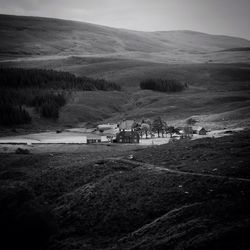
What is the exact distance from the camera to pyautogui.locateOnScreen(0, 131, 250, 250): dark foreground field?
35500 millimetres

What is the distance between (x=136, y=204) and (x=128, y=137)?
62.1 m

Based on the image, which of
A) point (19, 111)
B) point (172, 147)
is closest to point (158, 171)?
point (172, 147)

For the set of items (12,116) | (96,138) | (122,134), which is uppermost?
(12,116)

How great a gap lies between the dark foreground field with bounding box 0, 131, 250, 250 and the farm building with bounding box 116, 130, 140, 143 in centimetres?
A: 4027

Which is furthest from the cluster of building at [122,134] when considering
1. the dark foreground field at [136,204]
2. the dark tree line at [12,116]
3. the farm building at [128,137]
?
the dark tree line at [12,116]

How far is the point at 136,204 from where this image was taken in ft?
154

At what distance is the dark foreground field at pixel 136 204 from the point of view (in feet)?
116

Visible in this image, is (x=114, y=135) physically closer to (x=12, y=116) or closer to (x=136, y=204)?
(x=12, y=116)

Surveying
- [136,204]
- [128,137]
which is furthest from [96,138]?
[136,204]

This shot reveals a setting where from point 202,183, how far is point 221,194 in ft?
15.7

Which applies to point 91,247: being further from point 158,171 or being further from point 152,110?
point 152,110

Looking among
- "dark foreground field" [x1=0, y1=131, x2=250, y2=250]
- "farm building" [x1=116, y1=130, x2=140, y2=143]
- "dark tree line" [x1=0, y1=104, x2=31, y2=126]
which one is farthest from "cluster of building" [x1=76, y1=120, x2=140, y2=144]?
"dark tree line" [x1=0, y1=104, x2=31, y2=126]

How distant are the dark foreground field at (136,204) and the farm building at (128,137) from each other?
4027cm

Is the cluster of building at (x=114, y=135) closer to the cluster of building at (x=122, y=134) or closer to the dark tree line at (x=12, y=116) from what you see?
the cluster of building at (x=122, y=134)
